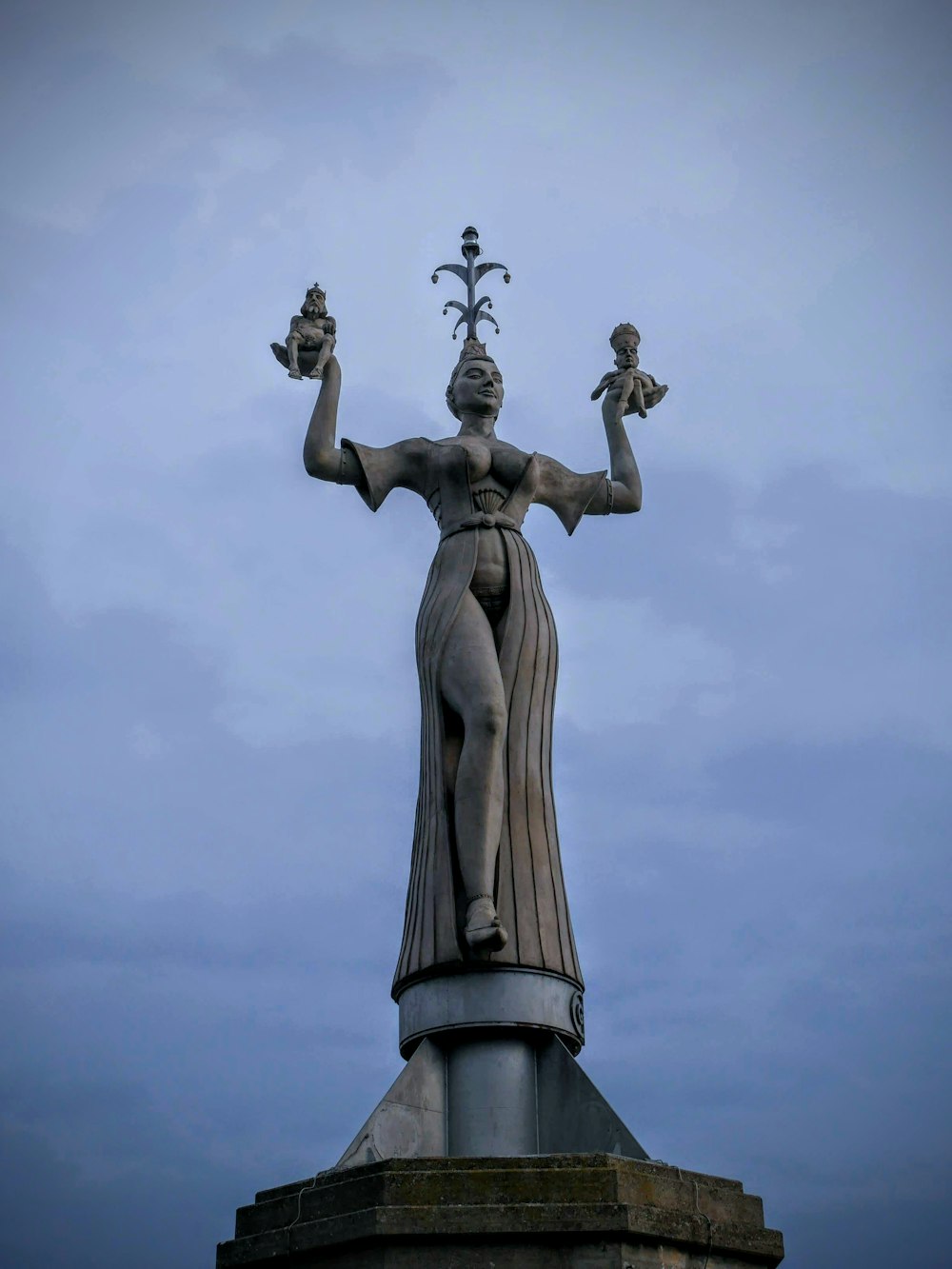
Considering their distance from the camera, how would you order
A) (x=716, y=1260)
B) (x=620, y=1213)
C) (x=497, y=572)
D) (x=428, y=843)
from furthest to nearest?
(x=497, y=572) < (x=428, y=843) < (x=716, y=1260) < (x=620, y=1213)

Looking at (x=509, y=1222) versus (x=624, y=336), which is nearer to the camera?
(x=509, y=1222)

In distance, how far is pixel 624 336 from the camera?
1296 cm

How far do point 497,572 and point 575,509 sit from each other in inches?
48.2

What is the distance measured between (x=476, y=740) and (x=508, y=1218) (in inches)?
137

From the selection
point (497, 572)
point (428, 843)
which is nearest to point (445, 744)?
point (428, 843)

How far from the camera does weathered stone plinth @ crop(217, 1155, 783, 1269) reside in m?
8.25

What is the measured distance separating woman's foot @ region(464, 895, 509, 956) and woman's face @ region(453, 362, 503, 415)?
14.2 ft

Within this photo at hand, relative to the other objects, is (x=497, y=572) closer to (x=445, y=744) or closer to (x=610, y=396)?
(x=445, y=744)

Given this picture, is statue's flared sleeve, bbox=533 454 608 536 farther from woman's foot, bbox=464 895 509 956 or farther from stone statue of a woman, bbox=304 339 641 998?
woman's foot, bbox=464 895 509 956

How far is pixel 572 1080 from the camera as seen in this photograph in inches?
389

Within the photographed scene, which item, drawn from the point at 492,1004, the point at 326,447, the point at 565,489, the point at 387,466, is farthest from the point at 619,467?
the point at 492,1004

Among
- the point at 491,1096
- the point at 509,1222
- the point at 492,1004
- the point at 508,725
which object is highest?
the point at 508,725

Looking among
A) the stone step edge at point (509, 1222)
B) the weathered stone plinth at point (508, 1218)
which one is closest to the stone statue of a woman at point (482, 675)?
the weathered stone plinth at point (508, 1218)

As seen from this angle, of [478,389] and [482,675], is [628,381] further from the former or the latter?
[482,675]
